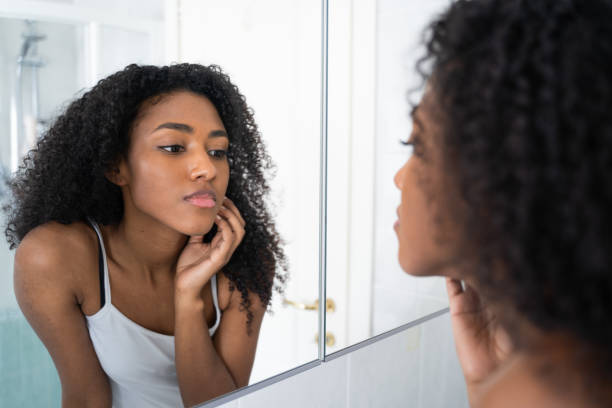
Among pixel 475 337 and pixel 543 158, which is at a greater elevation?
pixel 543 158

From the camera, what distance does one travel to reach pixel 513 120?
0.35 m

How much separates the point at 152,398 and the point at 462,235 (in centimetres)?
48

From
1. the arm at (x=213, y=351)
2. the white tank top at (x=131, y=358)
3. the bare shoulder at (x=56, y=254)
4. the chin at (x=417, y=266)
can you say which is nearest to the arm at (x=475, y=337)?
the chin at (x=417, y=266)

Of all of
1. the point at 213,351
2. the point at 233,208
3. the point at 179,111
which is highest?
the point at 179,111

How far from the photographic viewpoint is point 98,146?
554 millimetres

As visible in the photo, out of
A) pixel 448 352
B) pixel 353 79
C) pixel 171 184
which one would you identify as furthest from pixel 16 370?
pixel 448 352

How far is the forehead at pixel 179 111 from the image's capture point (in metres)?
0.57

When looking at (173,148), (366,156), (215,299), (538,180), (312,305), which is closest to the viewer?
(538,180)

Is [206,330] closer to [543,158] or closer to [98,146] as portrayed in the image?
[98,146]

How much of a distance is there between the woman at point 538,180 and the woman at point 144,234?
34cm

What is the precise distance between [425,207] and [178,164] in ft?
1.05

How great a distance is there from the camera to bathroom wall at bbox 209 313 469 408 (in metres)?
0.84

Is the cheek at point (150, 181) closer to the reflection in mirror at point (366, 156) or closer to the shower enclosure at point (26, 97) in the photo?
the shower enclosure at point (26, 97)

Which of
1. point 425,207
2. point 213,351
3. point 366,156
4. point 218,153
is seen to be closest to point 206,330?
point 213,351
